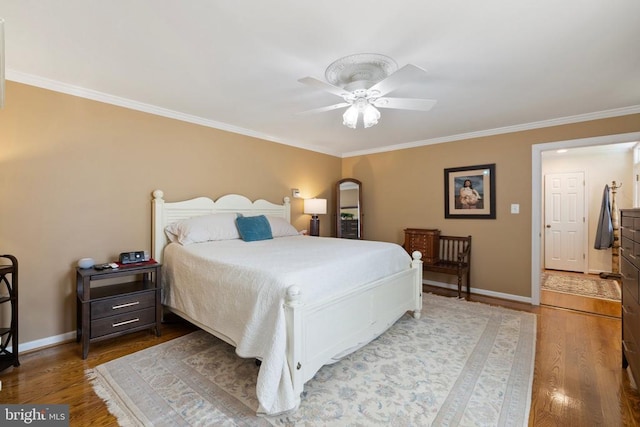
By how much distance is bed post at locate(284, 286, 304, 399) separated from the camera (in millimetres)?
1758

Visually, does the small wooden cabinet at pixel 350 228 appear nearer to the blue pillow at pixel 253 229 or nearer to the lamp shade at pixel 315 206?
the lamp shade at pixel 315 206

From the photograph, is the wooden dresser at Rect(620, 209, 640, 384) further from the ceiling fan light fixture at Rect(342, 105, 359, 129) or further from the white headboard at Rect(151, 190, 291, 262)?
the white headboard at Rect(151, 190, 291, 262)

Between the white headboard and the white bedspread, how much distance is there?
0.68ft

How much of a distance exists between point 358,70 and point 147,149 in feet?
7.92

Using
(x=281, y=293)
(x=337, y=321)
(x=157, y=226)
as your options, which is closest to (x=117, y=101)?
(x=157, y=226)

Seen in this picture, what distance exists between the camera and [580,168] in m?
5.57

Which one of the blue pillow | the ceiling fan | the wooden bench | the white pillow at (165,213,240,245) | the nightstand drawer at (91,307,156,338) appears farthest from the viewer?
the wooden bench

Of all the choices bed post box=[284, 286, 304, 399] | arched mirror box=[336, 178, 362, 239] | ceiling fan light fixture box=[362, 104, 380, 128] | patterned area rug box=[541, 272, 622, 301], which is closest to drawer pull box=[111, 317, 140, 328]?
bed post box=[284, 286, 304, 399]

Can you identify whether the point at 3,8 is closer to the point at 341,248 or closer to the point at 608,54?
the point at 341,248

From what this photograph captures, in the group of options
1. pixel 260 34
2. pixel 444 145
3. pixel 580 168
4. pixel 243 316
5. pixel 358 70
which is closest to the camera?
pixel 260 34

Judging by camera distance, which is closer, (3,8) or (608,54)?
(3,8)

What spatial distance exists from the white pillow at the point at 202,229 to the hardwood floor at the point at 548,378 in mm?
944

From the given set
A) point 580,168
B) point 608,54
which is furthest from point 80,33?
point 580,168

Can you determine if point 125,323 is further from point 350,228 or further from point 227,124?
point 350,228
